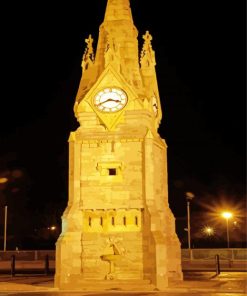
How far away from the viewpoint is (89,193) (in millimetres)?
27375

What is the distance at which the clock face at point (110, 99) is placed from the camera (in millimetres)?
28328

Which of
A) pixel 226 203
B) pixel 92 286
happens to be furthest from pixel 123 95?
pixel 226 203

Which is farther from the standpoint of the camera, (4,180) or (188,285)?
(4,180)

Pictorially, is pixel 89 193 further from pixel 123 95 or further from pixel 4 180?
pixel 4 180

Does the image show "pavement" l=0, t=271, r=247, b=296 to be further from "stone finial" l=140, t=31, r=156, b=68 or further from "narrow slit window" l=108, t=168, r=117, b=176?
"stone finial" l=140, t=31, r=156, b=68

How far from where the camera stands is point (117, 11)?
30.7 meters

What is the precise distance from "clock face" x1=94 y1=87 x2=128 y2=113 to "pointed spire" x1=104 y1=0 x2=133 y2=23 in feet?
16.0

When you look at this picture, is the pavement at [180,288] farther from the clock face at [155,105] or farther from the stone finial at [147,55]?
the stone finial at [147,55]

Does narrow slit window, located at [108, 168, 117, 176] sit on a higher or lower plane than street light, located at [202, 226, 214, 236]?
higher

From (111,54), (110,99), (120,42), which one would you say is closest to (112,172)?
(110,99)

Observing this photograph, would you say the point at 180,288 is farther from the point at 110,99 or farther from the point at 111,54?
the point at 111,54

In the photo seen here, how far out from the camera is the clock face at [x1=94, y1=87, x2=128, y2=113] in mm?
28328

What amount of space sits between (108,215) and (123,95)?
21.2 feet

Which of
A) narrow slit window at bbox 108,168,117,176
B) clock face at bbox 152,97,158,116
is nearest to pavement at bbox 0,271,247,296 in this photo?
narrow slit window at bbox 108,168,117,176
